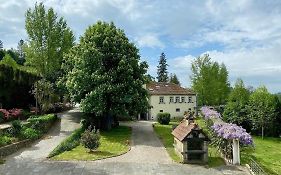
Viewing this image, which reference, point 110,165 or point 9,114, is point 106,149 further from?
point 9,114

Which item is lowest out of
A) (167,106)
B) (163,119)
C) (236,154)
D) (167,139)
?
(236,154)

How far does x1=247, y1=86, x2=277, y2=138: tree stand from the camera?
45875mm

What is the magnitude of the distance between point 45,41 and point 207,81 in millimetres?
27452

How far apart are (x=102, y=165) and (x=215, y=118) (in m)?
16.8

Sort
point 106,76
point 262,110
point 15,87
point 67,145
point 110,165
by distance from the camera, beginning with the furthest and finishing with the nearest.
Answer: point 262,110 < point 15,87 < point 106,76 < point 67,145 < point 110,165

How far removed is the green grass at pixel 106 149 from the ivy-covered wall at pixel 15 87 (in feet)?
40.8

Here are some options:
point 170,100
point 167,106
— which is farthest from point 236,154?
point 170,100

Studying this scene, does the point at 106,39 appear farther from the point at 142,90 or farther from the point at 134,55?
the point at 142,90

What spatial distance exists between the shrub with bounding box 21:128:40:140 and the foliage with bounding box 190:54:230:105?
3511 cm

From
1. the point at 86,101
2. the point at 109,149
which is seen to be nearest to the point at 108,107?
the point at 86,101

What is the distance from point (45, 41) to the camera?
50.8m

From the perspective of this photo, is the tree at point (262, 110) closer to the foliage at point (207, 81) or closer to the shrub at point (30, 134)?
the foliage at point (207, 81)

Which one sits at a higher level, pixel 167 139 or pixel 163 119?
pixel 163 119

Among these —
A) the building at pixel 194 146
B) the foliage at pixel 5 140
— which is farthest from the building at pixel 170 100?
the building at pixel 194 146
